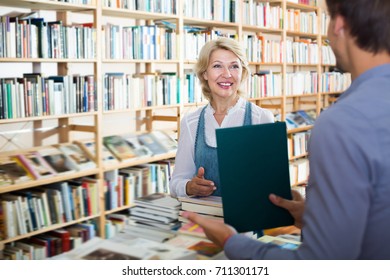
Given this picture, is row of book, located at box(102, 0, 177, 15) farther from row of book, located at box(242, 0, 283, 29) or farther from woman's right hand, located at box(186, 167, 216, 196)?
woman's right hand, located at box(186, 167, 216, 196)

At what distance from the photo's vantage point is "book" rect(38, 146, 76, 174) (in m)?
3.67

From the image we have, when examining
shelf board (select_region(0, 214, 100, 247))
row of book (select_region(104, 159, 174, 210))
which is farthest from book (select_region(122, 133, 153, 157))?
shelf board (select_region(0, 214, 100, 247))

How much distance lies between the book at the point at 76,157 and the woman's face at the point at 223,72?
1.48 m

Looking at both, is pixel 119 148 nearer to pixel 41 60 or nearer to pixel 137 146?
pixel 137 146

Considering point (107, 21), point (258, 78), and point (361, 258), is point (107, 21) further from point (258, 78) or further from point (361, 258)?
point (361, 258)

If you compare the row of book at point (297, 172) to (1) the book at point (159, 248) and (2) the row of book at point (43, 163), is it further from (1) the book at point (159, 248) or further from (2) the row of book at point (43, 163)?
(1) the book at point (159, 248)

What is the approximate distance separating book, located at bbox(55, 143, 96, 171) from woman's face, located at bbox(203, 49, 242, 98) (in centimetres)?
148

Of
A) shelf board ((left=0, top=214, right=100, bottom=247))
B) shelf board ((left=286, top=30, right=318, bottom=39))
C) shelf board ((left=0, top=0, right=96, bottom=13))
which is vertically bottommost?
shelf board ((left=0, top=214, right=100, bottom=247))

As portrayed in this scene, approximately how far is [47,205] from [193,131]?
156 cm

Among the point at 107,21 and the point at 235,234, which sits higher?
the point at 107,21

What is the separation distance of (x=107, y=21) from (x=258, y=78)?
2029mm

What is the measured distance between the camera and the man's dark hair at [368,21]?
3.26 feet
